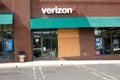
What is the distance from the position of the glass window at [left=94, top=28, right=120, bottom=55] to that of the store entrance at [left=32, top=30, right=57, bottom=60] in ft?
14.4

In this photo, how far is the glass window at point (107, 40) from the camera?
34.3 m

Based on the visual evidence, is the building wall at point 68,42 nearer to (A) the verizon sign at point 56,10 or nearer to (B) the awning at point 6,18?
(A) the verizon sign at point 56,10

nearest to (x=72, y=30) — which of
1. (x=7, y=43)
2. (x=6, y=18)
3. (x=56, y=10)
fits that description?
(x=56, y=10)

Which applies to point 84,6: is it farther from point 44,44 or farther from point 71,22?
point 44,44

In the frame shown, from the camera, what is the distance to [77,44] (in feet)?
111

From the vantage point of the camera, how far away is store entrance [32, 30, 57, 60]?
33.5 m

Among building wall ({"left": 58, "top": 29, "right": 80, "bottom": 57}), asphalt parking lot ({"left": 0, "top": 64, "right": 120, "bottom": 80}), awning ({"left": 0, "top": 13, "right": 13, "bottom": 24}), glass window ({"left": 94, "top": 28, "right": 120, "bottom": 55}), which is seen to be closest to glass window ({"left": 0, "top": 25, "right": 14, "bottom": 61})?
awning ({"left": 0, "top": 13, "right": 13, "bottom": 24})

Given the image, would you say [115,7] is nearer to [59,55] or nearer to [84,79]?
[59,55]

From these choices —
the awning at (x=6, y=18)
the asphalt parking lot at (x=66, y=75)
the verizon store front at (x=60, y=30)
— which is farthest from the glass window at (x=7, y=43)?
the asphalt parking lot at (x=66, y=75)

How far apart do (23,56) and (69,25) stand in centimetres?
531

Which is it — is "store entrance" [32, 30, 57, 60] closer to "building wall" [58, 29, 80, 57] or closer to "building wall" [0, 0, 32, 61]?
"building wall" [58, 29, 80, 57]

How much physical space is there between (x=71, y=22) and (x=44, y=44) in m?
3.52

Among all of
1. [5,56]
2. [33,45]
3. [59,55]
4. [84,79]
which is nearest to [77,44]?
[59,55]

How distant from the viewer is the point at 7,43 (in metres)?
32.8
